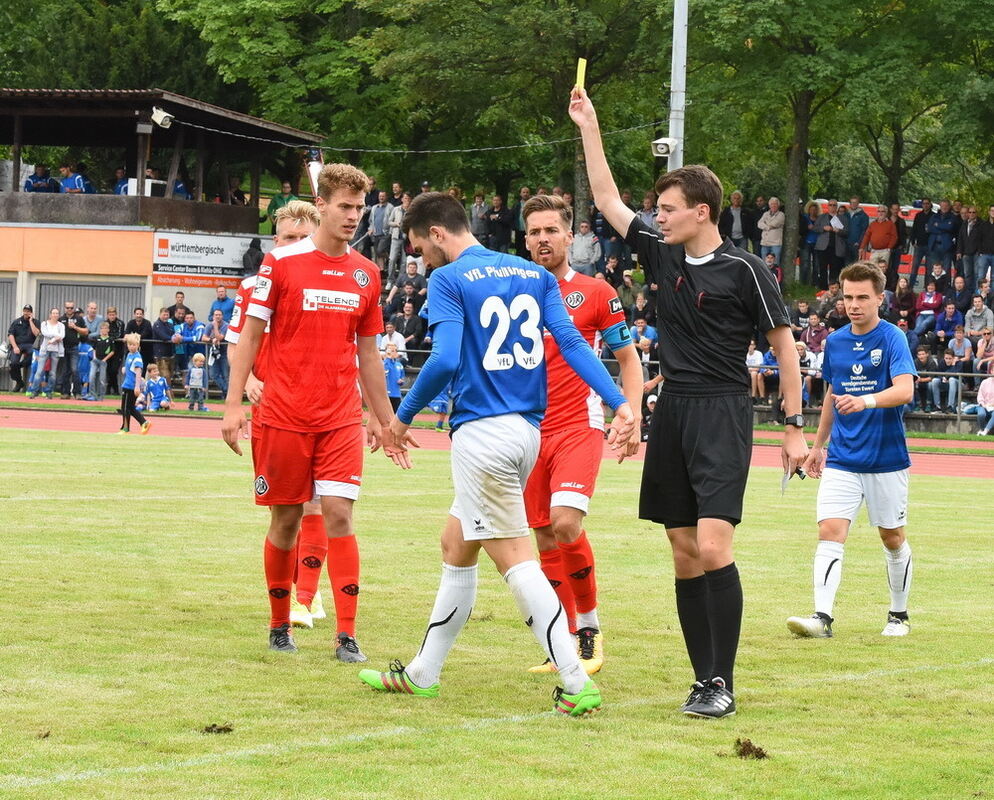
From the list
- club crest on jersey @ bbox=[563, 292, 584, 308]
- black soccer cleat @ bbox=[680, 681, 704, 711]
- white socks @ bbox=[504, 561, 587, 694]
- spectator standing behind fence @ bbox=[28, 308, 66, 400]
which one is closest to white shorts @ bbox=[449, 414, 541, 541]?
white socks @ bbox=[504, 561, 587, 694]

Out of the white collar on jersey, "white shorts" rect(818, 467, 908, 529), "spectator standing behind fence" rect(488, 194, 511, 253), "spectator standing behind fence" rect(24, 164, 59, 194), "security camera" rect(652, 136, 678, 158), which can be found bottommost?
"white shorts" rect(818, 467, 908, 529)

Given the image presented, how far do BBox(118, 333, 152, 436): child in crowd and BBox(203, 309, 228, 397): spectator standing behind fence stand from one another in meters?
8.00

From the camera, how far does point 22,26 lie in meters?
56.2

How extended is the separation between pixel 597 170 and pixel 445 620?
2.22m

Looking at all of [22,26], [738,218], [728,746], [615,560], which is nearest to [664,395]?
[728,746]

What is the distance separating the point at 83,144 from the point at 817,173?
78.2ft

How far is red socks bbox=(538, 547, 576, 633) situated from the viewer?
818cm

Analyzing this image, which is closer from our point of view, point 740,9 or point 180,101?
point 740,9

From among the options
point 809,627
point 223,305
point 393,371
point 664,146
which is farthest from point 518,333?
point 223,305

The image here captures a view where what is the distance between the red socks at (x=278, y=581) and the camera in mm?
8148

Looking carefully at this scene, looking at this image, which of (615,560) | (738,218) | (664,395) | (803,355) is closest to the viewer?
(664,395)

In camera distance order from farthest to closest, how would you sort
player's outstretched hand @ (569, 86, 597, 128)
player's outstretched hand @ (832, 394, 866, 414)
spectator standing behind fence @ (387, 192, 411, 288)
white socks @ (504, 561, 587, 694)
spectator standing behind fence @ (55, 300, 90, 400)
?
spectator standing behind fence @ (387, 192, 411, 288), spectator standing behind fence @ (55, 300, 90, 400), player's outstretched hand @ (832, 394, 866, 414), player's outstretched hand @ (569, 86, 597, 128), white socks @ (504, 561, 587, 694)

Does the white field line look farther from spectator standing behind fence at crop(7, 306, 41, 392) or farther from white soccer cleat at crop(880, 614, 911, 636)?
spectator standing behind fence at crop(7, 306, 41, 392)

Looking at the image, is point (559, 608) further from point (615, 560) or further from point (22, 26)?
point (22, 26)
